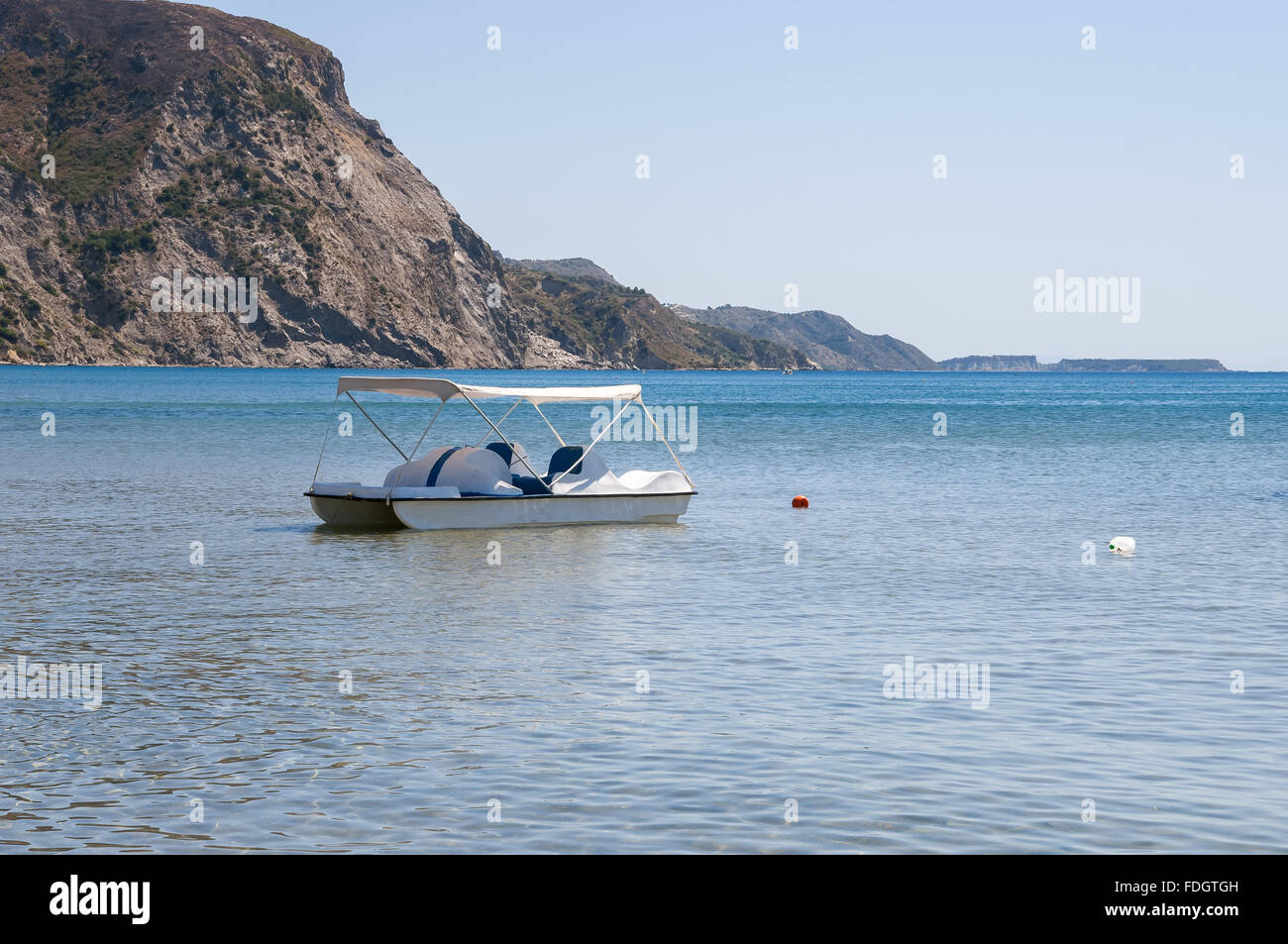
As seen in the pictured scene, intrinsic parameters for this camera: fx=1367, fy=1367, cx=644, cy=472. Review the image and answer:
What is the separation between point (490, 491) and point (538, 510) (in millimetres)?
926

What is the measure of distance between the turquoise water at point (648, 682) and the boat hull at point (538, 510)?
0.44 metres

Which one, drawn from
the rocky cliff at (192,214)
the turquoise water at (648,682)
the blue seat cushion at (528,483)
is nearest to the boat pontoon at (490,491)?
the blue seat cushion at (528,483)

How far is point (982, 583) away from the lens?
1794 cm

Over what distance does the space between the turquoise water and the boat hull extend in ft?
1.45

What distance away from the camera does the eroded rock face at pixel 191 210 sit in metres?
157

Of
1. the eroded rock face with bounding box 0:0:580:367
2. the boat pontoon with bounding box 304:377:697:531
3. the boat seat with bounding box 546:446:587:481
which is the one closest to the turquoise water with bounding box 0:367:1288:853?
the boat pontoon with bounding box 304:377:697:531

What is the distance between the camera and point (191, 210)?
6560 inches

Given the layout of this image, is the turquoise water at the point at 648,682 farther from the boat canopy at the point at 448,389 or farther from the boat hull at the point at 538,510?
the boat canopy at the point at 448,389

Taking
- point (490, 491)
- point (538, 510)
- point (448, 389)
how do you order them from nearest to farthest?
point (490, 491) → point (538, 510) → point (448, 389)

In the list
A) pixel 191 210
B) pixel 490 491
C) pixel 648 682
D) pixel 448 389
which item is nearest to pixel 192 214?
pixel 191 210

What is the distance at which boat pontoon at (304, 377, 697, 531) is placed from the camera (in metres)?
23.9

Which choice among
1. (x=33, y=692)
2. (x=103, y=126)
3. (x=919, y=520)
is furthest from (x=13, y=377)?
(x=33, y=692)

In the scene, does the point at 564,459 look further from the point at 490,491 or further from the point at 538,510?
the point at 490,491
